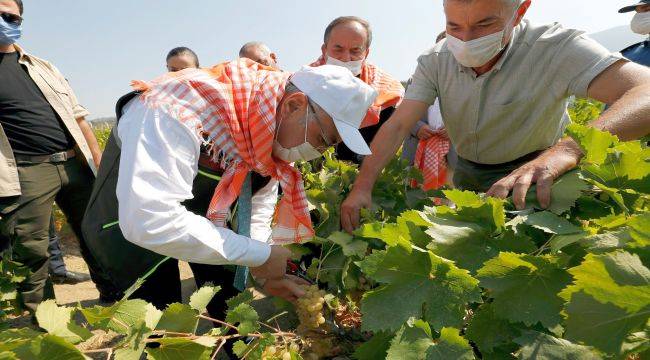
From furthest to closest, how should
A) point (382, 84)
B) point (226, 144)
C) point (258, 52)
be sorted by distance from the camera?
point (258, 52) → point (382, 84) → point (226, 144)

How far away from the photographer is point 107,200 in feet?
7.26

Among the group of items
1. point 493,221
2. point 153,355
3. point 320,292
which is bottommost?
point 320,292

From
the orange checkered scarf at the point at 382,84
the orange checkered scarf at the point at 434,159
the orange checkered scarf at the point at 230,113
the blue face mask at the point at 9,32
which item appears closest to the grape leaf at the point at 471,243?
the orange checkered scarf at the point at 230,113

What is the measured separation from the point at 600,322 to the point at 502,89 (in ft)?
6.16

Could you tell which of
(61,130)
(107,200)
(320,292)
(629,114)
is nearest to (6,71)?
(61,130)

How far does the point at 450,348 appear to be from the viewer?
2.91 ft

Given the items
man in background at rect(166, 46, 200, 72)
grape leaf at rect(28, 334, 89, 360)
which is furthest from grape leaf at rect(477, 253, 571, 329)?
man in background at rect(166, 46, 200, 72)

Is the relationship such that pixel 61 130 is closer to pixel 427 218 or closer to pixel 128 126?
pixel 128 126

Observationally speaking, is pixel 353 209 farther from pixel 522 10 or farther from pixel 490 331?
pixel 522 10

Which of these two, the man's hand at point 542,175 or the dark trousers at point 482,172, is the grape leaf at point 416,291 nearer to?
the man's hand at point 542,175

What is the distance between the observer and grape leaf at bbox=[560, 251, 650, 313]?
25.9 inches

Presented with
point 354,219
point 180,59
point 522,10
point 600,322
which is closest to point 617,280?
point 600,322

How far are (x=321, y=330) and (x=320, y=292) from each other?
14cm

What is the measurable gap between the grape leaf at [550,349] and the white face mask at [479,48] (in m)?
1.70
